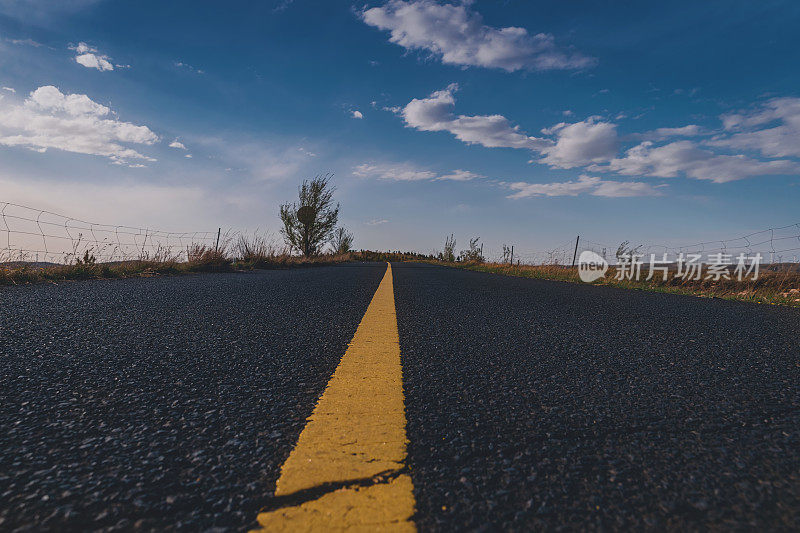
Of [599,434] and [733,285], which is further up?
[733,285]

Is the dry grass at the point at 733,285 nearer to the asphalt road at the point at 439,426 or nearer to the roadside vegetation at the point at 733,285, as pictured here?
the roadside vegetation at the point at 733,285


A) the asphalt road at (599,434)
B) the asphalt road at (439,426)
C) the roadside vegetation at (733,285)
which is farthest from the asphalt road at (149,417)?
the roadside vegetation at (733,285)

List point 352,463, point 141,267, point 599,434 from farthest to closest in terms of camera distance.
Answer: point 141,267, point 599,434, point 352,463

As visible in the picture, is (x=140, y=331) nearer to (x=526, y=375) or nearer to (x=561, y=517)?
(x=526, y=375)

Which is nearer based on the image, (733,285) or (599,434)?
(599,434)

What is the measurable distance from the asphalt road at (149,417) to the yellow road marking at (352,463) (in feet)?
0.16

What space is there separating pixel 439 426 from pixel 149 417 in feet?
2.56

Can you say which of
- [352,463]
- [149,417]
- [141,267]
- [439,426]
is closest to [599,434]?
[439,426]

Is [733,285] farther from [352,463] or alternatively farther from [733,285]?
[352,463]

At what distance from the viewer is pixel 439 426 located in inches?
41.6

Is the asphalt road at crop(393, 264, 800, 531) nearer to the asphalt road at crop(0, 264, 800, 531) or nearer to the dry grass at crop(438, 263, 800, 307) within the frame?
the asphalt road at crop(0, 264, 800, 531)

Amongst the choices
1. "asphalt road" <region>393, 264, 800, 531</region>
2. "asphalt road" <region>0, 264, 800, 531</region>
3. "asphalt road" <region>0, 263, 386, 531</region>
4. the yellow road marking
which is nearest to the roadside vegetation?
"asphalt road" <region>393, 264, 800, 531</region>

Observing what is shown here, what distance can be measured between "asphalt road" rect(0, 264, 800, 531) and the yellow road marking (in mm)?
36

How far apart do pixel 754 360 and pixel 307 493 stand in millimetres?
2298
